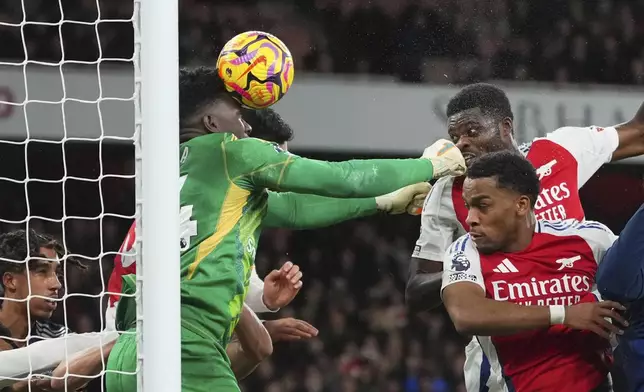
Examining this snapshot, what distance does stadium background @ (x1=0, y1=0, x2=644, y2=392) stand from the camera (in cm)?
657

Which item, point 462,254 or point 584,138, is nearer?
point 462,254

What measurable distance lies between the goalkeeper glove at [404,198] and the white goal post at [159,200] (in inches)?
37.2

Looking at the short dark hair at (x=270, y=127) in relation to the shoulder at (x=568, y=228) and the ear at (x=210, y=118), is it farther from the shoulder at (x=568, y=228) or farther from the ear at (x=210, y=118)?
the shoulder at (x=568, y=228)

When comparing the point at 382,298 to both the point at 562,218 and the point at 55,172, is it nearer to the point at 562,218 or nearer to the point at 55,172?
the point at 55,172

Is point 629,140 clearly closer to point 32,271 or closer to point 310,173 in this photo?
point 310,173

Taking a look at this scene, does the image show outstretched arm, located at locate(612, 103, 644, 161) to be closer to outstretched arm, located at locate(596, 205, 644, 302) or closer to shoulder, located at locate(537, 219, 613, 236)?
shoulder, located at locate(537, 219, 613, 236)

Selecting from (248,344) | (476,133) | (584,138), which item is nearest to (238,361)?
(248,344)

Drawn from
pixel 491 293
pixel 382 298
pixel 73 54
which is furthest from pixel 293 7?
pixel 491 293

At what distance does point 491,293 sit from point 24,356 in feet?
3.93

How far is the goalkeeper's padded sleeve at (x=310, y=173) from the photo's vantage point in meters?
3.00

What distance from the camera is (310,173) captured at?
300 cm

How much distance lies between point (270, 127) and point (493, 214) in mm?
1051

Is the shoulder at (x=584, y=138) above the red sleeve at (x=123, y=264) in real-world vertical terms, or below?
above

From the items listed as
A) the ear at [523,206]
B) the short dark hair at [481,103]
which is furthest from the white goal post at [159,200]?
the short dark hair at [481,103]
